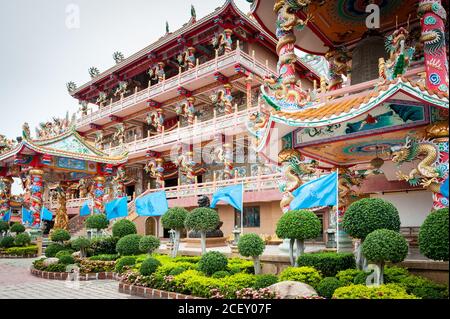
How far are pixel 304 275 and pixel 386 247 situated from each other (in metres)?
2.04

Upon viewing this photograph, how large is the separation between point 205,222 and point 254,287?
11.0 ft

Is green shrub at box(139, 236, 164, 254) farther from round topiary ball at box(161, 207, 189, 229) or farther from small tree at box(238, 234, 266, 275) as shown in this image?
small tree at box(238, 234, 266, 275)

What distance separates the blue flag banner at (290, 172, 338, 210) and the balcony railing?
16.4 m

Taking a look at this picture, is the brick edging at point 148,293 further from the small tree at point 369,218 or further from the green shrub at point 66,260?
the green shrub at point 66,260

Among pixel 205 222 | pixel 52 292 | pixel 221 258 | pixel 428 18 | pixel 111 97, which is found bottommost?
pixel 52 292

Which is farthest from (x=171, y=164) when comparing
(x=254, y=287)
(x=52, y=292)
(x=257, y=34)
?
(x=254, y=287)

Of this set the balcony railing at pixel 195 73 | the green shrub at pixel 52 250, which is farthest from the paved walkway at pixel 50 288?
the balcony railing at pixel 195 73

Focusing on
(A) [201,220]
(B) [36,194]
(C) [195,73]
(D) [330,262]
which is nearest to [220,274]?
(A) [201,220]

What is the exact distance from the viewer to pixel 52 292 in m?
10.5

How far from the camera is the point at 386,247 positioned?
6523 mm

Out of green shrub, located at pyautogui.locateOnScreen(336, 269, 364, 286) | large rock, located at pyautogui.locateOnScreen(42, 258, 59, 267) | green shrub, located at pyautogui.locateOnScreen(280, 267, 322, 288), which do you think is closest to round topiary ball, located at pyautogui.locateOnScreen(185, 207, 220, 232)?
green shrub, located at pyautogui.locateOnScreen(280, 267, 322, 288)

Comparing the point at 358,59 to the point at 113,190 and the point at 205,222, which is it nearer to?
the point at 205,222

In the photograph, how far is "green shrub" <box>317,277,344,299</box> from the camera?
7367mm
